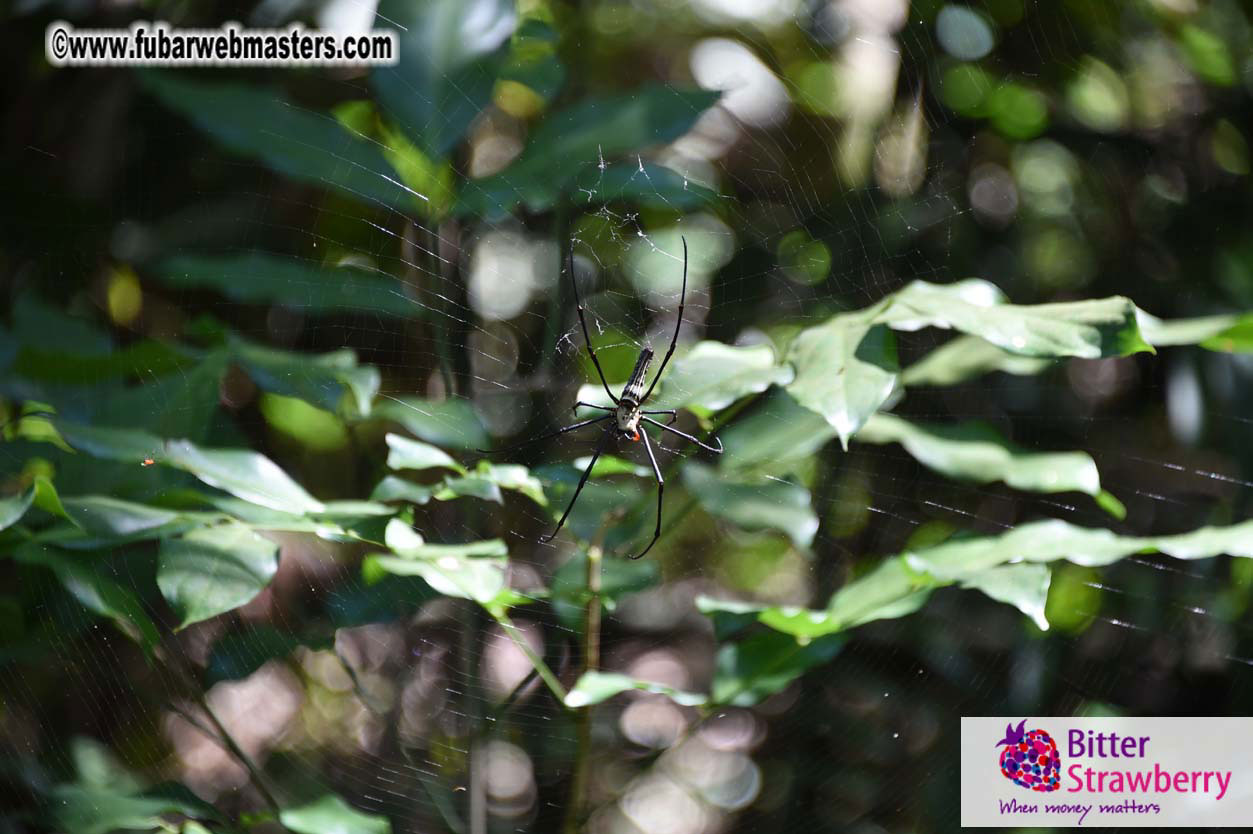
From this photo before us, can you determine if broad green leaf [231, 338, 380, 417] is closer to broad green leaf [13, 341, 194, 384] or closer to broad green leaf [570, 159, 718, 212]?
broad green leaf [13, 341, 194, 384]

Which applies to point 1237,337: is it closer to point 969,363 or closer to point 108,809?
point 969,363

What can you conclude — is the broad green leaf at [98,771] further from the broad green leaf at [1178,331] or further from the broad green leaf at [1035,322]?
the broad green leaf at [1178,331]

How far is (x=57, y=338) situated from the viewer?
108cm

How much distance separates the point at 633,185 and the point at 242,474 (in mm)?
549

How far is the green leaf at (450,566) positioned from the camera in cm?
81

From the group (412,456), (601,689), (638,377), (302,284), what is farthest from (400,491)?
(638,377)

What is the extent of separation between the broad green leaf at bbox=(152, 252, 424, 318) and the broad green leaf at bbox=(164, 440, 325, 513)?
263 mm

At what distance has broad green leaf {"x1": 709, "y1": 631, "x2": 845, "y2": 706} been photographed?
97cm

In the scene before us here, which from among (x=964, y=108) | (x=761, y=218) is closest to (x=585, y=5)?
(x=761, y=218)

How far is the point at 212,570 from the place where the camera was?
78 cm

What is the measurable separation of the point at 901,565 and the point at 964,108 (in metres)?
1.12

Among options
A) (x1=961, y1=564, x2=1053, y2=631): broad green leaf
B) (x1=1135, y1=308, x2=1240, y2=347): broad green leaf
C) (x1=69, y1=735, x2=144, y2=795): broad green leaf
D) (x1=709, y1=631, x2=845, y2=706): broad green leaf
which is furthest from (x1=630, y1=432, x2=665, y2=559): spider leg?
(x1=69, y1=735, x2=144, y2=795): broad green leaf

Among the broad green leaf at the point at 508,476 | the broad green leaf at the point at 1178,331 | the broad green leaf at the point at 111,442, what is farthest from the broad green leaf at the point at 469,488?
the broad green leaf at the point at 1178,331

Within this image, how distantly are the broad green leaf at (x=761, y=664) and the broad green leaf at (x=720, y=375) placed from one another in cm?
28
